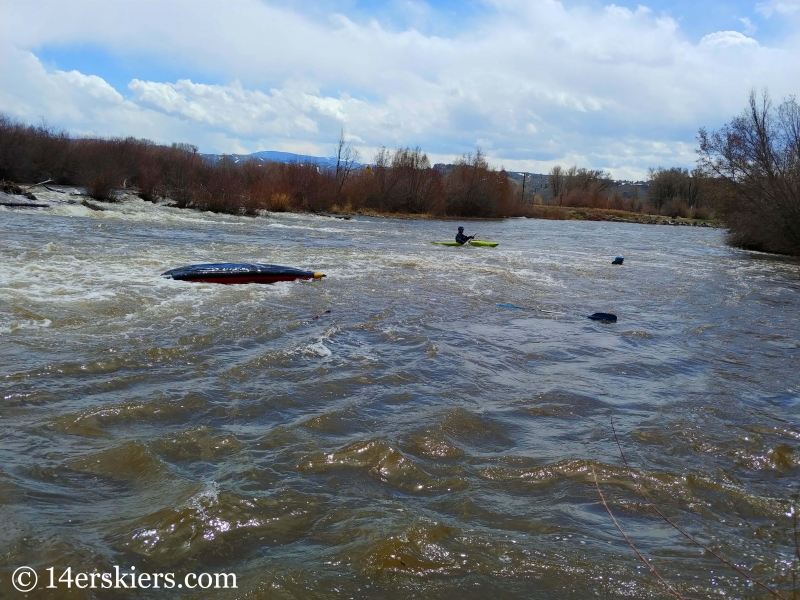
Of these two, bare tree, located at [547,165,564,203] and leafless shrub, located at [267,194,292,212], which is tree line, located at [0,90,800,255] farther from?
bare tree, located at [547,165,564,203]

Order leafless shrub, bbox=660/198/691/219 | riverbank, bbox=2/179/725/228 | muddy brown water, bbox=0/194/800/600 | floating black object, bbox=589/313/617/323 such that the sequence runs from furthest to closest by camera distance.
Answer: leafless shrub, bbox=660/198/691/219
riverbank, bbox=2/179/725/228
floating black object, bbox=589/313/617/323
muddy brown water, bbox=0/194/800/600

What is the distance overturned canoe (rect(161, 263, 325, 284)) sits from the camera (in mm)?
12586

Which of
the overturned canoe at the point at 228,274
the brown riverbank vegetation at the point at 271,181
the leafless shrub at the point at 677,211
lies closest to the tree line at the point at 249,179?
the brown riverbank vegetation at the point at 271,181

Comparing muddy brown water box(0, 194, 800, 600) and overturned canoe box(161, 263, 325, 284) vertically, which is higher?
overturned canoe box(161, 263, 325, 284)

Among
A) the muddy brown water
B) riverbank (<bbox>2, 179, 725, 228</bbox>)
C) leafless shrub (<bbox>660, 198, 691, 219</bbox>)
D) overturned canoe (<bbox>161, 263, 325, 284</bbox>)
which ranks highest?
leafless shrub (<bbox>660, 198, 691, 219</bbox>)

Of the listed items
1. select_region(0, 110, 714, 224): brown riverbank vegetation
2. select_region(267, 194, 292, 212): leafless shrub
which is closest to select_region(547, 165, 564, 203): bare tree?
select_region(0, 110, 714, 224): brown riverbank vegetation

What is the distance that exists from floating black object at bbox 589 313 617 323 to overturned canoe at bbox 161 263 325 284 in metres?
6.54

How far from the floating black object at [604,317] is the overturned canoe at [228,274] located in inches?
257

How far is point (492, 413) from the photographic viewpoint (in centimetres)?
630

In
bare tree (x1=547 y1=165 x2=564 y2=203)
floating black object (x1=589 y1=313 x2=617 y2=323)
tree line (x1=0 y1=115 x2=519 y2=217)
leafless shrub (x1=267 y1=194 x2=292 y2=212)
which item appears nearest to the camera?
floating black object (x1=589 y1=313 x2=617 y2=323)

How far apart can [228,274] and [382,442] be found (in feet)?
27.4

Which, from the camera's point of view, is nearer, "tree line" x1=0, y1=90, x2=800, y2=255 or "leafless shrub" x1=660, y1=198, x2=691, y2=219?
"tree line" x1=0, y1=90, x2=800, y2=255

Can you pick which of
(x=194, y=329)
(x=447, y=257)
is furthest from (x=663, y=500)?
(x=447, y=257)

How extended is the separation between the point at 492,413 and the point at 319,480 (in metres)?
2.29
